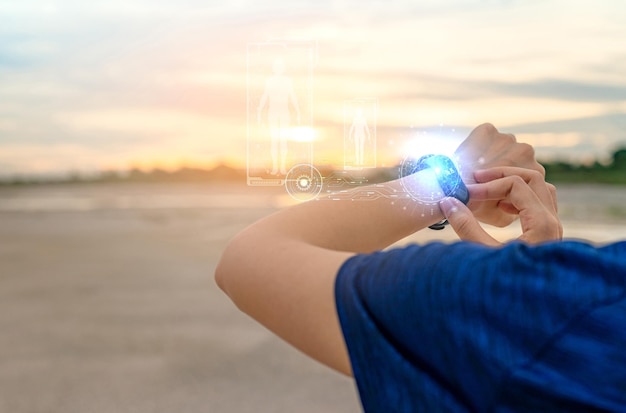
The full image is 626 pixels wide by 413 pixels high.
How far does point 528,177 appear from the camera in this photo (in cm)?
119

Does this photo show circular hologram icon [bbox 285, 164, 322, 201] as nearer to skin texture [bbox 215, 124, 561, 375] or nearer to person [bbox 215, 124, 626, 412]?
skin texture [bbox 215, 124, 561, 375]

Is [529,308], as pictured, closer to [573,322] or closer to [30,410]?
[573,322]

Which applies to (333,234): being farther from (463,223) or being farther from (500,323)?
(500,323)

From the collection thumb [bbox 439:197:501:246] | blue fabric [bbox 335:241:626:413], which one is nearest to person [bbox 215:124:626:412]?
blue fabric [bbox 335:241:626:413]

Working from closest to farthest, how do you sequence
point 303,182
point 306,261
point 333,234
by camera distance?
point 306,261
point 333,234
point 303,182

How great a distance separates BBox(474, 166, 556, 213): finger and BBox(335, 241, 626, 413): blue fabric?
1.22 ft

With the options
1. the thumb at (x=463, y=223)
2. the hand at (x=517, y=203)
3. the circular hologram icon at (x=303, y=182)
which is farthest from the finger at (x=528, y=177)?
the circular hologram icon at (x=303, y=182)

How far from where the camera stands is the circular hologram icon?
53.7 inches


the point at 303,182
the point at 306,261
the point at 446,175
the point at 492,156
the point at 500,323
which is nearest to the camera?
the point at 500,323

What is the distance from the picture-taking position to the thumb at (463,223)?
104 centimetres

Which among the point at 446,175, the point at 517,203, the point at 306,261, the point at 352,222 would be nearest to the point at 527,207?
the point at 517,203

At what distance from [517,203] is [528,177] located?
0.22ft

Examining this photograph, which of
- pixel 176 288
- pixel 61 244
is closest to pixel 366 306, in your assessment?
pixel 176 288

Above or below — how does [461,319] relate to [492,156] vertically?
below
